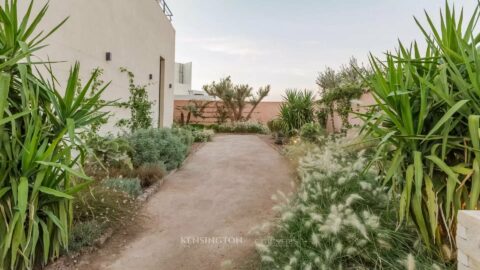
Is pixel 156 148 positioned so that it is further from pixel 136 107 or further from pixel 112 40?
pixel 112 40

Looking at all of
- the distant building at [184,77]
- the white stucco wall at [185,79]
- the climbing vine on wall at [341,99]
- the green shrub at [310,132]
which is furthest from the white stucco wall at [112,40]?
the distant building at [184,77]

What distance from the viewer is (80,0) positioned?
4480mm

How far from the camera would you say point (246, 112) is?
17.5 meters

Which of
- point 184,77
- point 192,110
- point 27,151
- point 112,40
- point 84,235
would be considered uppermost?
point 184,77

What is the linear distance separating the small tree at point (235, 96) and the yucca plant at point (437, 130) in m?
14.5

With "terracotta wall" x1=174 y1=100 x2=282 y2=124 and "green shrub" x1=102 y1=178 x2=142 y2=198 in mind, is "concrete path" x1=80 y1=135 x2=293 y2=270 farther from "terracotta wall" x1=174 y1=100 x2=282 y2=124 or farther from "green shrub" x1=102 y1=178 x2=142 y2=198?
"terracotta wall" x1=174 y1=100 x2=282 y2=124

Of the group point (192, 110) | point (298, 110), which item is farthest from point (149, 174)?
point (192, 110)

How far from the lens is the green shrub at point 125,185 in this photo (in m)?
3.56

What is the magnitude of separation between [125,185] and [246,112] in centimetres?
1411

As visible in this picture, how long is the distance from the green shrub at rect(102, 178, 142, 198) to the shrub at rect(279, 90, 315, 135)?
20.3 ft

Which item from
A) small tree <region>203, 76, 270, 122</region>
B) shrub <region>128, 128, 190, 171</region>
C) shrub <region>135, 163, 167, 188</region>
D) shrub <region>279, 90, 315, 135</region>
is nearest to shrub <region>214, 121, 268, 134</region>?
small tree <region>203, 76, 270, 122</region>

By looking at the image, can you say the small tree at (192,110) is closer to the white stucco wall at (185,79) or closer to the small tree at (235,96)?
the small tree at (235,96)

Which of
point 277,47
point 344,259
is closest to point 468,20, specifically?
point 344,259

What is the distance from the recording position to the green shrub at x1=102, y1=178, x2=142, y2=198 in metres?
3.56
